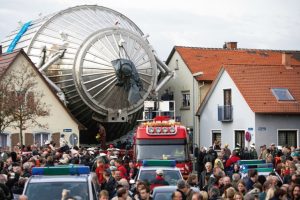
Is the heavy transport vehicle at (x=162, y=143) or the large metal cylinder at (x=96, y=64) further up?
the large metal cylinder at (x=96, y=64)

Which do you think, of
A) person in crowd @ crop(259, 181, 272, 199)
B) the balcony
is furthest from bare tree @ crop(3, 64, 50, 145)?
person in crowd @ crop(259, 181, 272, 199)

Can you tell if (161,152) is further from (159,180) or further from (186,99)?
(186,99)

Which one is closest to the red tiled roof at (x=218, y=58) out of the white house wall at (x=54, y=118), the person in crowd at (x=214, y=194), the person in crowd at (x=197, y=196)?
the white house wall at (x=54, y=118)

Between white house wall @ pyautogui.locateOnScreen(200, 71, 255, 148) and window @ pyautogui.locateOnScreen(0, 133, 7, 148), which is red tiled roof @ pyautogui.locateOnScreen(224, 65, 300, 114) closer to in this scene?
white house wall @ pyautogui.locateOnScreen(200, 71, 255, 148)

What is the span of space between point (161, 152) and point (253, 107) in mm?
17805

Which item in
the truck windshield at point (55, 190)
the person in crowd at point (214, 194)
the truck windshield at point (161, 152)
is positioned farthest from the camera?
the truck windshield at point (161, 152)

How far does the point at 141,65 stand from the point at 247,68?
6.34 meters

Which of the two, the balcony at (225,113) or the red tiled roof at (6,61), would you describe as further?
the balcony at (225,113)

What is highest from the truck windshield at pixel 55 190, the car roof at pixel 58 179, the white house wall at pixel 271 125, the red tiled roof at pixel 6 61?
the red tiled roof at pixel 6 61

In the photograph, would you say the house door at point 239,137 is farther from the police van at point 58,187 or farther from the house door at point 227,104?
the police van at point 58,187

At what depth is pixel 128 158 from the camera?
31859mm

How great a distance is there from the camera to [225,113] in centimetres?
4997

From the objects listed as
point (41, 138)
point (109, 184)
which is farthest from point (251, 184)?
point (41, 138)

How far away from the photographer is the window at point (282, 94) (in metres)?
47.3
